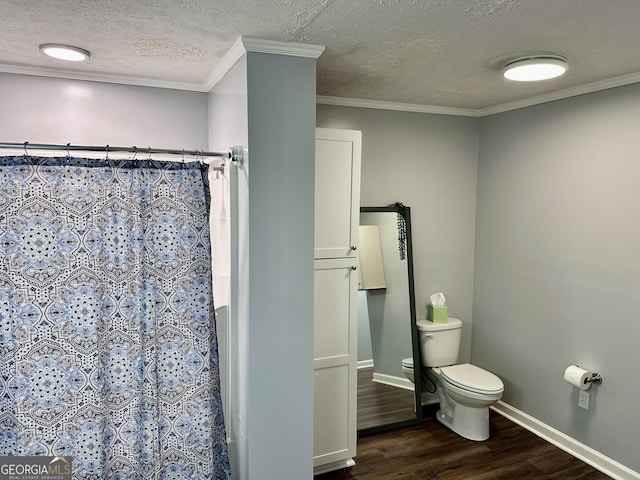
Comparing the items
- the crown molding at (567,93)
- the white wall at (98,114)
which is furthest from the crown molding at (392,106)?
the white wall at (98,114)

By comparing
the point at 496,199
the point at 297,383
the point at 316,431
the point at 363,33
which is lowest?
the point at 316,431

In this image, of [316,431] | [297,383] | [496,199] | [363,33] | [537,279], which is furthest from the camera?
[496,199]

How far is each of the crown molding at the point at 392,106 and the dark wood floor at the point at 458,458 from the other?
235 cm

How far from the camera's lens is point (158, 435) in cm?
204

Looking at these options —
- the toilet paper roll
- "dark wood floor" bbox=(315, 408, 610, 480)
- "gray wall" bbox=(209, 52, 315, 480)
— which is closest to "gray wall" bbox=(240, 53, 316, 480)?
"gray wall" bbox=(209, 52, 315, 480)

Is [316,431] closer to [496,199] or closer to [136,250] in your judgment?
[136,250]

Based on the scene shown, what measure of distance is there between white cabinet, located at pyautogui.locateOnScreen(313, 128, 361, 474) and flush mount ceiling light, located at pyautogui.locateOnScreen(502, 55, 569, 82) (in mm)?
877

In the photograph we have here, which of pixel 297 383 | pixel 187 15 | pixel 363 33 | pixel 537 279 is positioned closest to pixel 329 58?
pixel 363 33

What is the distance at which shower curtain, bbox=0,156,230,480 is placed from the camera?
1.81 meters

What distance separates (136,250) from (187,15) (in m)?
0.97

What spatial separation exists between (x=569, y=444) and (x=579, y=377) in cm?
53

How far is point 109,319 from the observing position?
1931 mm

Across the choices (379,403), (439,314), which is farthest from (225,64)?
(379,403)

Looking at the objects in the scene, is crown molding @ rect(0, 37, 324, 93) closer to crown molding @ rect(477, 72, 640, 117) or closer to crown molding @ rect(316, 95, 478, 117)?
crown molding @ rect(316, 95, 478, 117)
